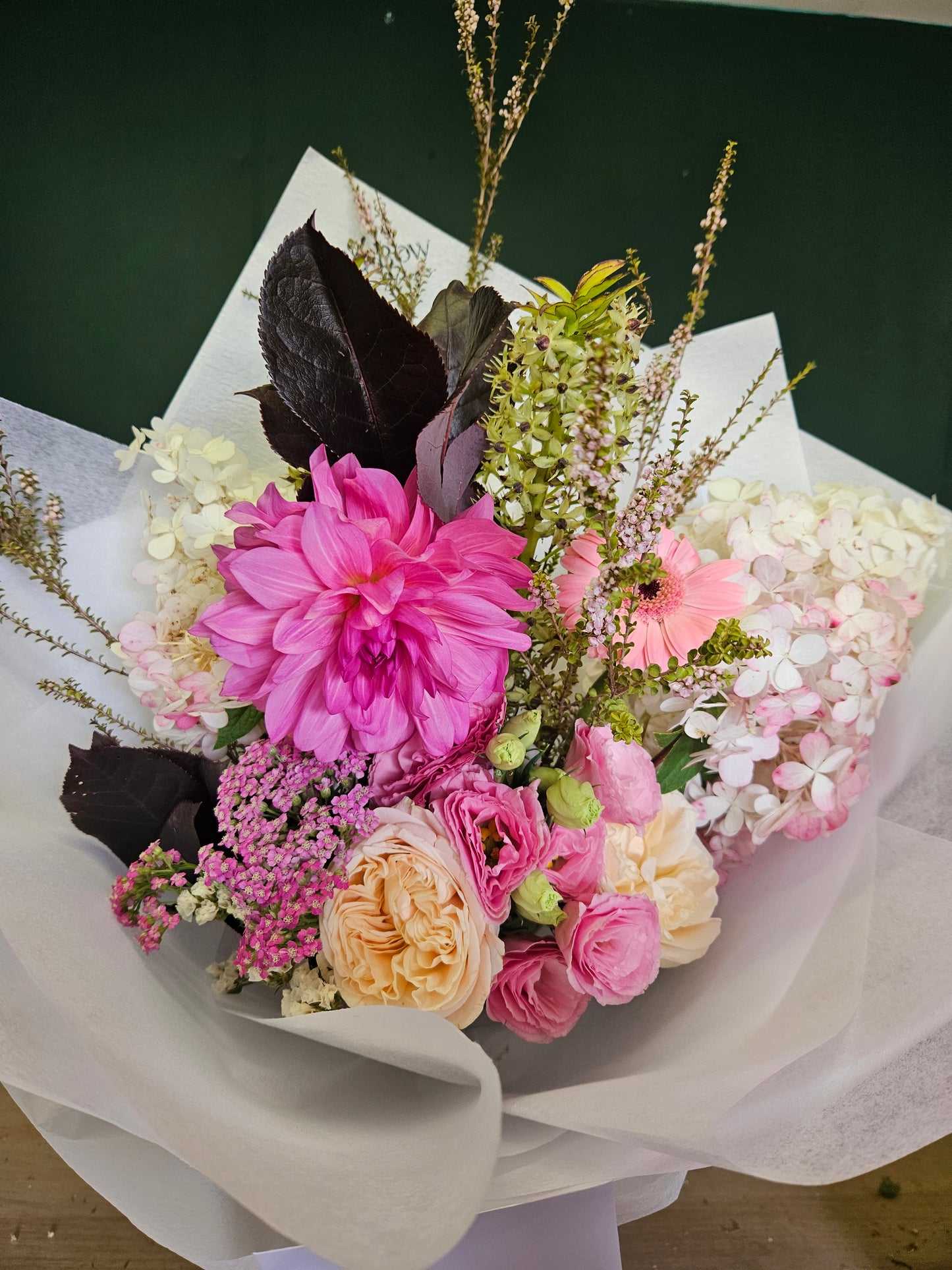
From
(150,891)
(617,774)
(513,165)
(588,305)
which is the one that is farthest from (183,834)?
(513,165)

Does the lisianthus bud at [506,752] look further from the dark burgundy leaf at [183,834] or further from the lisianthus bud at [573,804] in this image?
the dark burgundy leaf at [183,834]

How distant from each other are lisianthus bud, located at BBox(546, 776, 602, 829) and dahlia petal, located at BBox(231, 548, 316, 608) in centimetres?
16

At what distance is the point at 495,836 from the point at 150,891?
0.61 ft

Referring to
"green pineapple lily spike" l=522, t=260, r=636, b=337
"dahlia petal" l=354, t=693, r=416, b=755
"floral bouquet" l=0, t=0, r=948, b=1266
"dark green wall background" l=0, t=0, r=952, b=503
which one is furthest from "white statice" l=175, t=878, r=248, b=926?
"dark green wall background" l=0, t=0, r=952, b=503

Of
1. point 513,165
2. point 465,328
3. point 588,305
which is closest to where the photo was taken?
point 588,305

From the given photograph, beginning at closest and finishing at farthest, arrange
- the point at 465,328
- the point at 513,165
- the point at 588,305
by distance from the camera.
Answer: the point at 588,305
the point at 465,328
the point at 513,165

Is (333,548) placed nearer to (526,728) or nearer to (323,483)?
(323,483)

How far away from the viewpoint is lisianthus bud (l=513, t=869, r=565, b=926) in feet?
1.40

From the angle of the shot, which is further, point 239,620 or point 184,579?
point 184,579

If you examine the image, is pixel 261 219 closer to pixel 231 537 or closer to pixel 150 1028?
pixel 231 537

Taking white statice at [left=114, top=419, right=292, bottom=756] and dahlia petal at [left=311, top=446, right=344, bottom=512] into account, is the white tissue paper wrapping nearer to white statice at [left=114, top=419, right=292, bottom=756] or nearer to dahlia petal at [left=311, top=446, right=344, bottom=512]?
white statice at [left=114, top=419, right=292, bottom=756]

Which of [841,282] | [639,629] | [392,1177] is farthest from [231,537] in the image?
[841,282]

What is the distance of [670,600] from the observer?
460 mm

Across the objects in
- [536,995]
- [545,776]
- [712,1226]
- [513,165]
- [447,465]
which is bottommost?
[712,1226]
